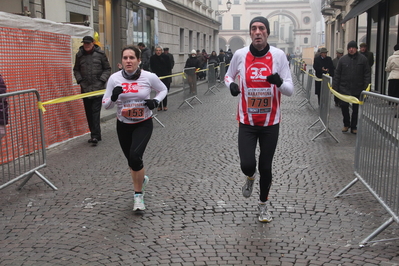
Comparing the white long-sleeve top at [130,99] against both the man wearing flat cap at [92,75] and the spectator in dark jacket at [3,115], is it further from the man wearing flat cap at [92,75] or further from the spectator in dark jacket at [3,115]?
the man wearing flat cap at [92,75]

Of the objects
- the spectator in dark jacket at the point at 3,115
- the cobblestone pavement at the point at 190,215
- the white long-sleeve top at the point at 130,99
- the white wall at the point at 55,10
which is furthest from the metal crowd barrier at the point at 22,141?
the white wall at the point at 55,10

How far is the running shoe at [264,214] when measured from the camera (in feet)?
15.8

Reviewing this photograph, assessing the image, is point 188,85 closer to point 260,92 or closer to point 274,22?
point 260,92

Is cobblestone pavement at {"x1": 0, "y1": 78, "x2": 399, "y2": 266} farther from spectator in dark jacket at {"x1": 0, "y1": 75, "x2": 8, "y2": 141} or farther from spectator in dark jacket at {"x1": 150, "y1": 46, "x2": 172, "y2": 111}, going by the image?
spectator in dark jacket at {"x1": 150, "y1": 46, "x2": 172, "y2": 111}

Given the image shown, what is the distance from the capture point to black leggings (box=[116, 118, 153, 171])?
17.0 ft

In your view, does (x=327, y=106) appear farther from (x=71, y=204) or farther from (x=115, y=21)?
(x=115, y=21)

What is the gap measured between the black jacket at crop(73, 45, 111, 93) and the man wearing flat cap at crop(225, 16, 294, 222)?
199 inches

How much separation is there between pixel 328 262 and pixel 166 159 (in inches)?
169

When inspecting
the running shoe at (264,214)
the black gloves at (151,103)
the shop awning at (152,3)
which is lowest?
the running shoe at (264,214)

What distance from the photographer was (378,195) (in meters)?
4.78

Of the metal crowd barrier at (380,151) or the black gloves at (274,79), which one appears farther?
the black gloves at (274,79)

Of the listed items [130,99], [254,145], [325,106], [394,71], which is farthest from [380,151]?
[394,71]

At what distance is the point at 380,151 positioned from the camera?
4.82 m

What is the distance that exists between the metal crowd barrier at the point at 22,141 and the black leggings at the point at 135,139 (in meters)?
1.33
